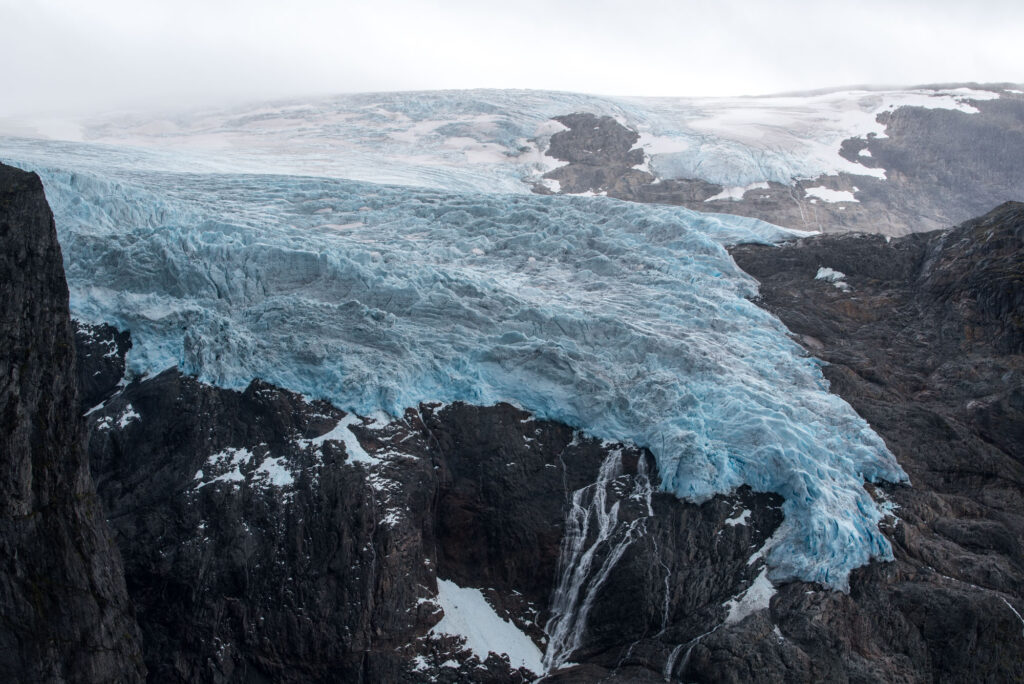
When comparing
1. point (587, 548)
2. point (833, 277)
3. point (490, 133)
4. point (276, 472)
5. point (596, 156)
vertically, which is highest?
point (490, 133)

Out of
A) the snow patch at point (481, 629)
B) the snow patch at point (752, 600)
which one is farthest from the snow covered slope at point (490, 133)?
the snow patch at point (752, 600)

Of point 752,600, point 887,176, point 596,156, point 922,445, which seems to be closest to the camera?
point 752,600

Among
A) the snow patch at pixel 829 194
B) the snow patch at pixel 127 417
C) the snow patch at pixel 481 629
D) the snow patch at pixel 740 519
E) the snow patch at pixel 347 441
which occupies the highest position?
the snow patch at pixel 829 194

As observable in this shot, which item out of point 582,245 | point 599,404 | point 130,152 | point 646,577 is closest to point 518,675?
point 646,577

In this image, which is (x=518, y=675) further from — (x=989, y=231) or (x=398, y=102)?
(x=398, y=102)

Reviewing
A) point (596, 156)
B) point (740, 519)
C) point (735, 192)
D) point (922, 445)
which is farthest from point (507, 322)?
point (596, 156)

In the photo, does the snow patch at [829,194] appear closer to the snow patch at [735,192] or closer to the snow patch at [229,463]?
the snow patch at [735,192]

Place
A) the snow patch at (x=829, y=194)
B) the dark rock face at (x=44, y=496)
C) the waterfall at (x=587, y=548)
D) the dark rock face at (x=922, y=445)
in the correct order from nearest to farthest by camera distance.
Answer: the dark rock face at (x=44, y=496) → the dark rock face at (x=922, y=445) → the waterfall at (x=587, y=548) → the snow patch at (x=829, y=194)

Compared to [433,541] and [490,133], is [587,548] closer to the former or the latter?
[433,541]
